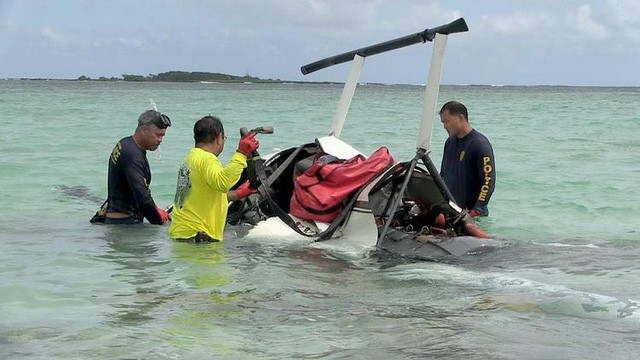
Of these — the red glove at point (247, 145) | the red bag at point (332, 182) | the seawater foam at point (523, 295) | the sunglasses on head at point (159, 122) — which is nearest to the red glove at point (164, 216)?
the sunglasses on head at point (159, 122)

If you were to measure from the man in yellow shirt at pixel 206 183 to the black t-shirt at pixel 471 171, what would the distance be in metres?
2.52

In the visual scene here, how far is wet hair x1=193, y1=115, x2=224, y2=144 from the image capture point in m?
7.01

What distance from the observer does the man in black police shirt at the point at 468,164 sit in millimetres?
8461

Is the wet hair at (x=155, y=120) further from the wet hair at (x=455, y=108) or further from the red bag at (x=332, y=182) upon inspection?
the wet hair at (x=455, y=108)

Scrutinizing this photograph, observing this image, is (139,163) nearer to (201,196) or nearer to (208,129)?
(201,196)

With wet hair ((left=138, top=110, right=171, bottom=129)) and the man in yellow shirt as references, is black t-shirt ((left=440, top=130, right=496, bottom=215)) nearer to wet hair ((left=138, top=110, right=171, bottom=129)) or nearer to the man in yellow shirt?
the man in yellow shirt

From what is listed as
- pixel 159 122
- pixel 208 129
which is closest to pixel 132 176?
pixel 159 122

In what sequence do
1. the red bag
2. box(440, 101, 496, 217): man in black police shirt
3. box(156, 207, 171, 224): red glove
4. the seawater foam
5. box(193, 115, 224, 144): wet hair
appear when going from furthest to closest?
box(440, 101, 496, 217): man in black police shirt, box(156, 207, 171, 224): red glove, the red bag, box(193, 115, 224, 144): wet hair, the seawater foam

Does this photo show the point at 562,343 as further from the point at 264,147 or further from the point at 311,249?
the point at 264,147

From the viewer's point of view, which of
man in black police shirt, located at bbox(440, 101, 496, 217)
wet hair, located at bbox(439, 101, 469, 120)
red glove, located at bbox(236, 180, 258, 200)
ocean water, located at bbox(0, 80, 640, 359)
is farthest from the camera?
wet hair, located at bbox(439, 101, 469, 120)

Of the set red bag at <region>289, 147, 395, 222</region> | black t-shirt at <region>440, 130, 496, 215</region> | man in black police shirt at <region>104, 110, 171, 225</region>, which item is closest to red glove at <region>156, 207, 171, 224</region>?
man in black police shirt at <region>104, 110, 171, 225</region>

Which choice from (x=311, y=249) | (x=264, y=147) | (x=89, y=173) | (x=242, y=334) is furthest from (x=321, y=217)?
(x=264, y=147)

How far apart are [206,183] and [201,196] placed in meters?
0.15

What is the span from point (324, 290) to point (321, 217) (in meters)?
1.35
